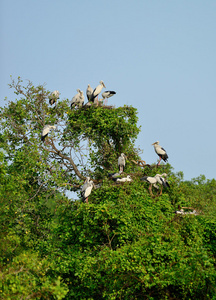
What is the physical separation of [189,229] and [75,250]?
3642 mm

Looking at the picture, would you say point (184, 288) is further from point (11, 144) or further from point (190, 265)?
point (11, 144)

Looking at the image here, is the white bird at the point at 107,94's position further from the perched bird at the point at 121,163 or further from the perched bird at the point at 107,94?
the perched bird at the point at 121,163

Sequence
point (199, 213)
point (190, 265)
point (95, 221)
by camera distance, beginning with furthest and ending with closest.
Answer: point (199, 213) < point (95, 221) < point (190, 265)

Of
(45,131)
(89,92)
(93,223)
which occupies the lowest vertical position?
(93,223)

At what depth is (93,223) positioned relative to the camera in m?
13.2

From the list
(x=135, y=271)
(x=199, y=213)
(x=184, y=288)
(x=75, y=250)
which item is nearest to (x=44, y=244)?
(x=75, y=250)

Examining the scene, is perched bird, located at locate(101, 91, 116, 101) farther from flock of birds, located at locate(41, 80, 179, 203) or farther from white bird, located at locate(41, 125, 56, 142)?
white bird, located at locate(41, 125, 56, 142)

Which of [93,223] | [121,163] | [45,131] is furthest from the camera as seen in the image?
[45,131]

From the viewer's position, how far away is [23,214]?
14586 mm

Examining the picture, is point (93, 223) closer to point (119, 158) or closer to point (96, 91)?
point (119, 158)

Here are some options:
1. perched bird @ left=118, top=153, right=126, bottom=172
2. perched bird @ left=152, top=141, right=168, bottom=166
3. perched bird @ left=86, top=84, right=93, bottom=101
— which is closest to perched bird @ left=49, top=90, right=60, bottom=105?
perched bird @ left=86, top=84, right=93, bottom=101

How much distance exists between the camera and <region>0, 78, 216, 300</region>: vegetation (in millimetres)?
Result: 10859

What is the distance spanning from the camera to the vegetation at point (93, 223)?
10.9 meters

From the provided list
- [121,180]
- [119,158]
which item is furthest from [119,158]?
[121,180]
